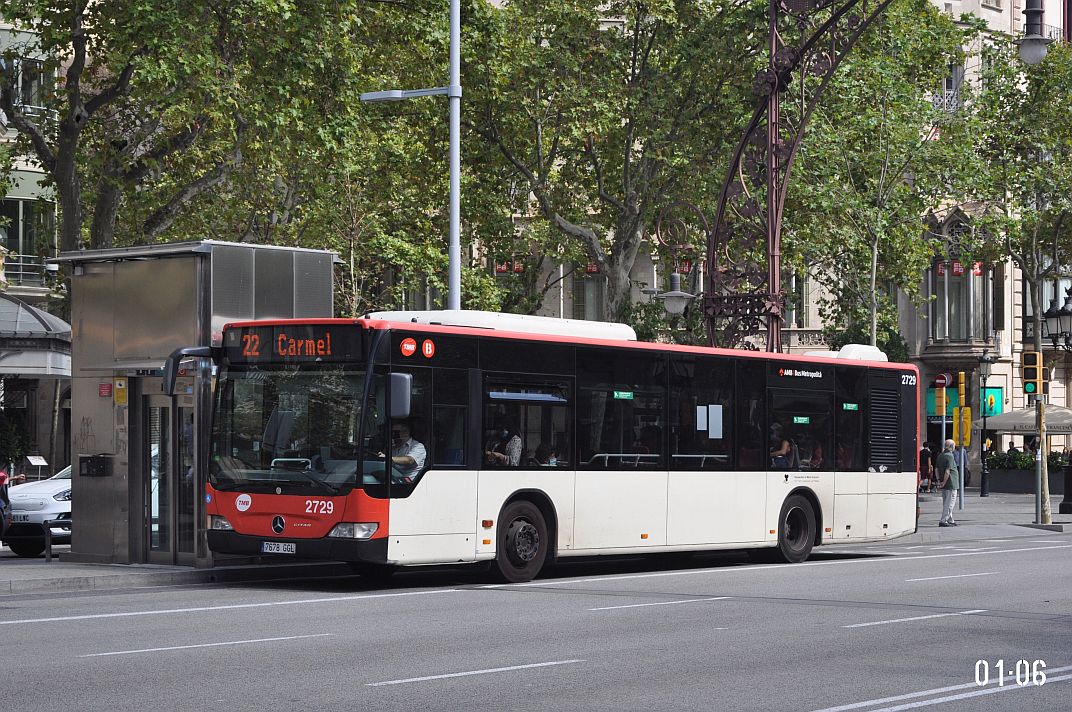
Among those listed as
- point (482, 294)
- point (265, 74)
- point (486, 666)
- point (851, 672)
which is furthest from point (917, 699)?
point (482, 294)

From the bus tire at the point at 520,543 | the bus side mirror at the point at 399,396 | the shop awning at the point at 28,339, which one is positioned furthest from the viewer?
the shop awning at the point at 28,339

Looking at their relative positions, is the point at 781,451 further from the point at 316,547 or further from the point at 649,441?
the point at 316,547

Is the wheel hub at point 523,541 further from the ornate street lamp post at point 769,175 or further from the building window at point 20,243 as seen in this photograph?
the building window at point 20,243

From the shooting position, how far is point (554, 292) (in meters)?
62.8

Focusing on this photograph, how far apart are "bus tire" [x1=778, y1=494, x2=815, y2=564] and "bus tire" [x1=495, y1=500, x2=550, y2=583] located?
491cm

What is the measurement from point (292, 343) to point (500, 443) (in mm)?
2573

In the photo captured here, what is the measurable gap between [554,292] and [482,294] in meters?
18.1

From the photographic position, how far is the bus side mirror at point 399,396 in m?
16.5

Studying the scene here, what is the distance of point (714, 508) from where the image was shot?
21.1 m

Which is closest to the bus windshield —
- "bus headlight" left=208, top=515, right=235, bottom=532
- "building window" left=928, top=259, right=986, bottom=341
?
"bus headlight" left=208, top=515, right=235, bottom=532

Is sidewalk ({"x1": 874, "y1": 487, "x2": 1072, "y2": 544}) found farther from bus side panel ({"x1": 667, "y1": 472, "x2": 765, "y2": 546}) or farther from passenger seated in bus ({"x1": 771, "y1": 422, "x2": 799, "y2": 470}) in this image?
bus side panel ({"x1": 667, "y1": 472, "x2": 765, "y2": 546})

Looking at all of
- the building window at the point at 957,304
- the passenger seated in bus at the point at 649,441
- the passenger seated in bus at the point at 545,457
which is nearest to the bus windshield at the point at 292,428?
the passenger seated in bus at the point at 545,457

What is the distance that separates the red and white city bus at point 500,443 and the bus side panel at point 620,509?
0.02 m
